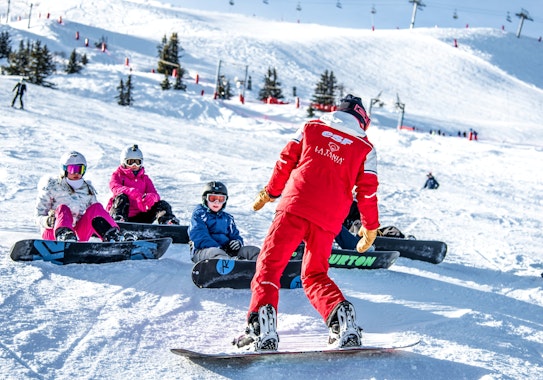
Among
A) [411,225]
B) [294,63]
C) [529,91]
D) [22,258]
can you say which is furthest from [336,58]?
[22,258]

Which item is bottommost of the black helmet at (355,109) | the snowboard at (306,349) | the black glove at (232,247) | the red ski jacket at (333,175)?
the snowboard at (306,349)

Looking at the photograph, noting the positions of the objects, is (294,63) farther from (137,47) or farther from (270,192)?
(270,192)

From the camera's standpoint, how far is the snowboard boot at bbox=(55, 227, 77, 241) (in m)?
4.84

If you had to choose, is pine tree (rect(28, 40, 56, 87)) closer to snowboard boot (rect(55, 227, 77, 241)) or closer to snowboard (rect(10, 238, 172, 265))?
snowboard boot (rect(55, 227, 77, 241))

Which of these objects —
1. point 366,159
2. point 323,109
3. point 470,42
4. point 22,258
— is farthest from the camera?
point 470,42

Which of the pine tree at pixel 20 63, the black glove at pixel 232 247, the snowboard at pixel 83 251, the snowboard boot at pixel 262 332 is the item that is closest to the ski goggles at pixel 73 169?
the snowboard at pixel 83 251

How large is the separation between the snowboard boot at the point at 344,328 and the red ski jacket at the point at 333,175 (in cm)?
53

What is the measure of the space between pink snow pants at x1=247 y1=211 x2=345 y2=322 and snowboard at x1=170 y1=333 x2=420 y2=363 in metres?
0.22

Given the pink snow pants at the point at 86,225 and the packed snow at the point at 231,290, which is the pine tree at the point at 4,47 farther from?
the pink snow pants at the point at 86,225

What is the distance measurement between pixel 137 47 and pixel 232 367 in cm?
5516

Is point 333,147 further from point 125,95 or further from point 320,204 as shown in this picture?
point 125,95

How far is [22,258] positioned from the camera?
14.6 feet

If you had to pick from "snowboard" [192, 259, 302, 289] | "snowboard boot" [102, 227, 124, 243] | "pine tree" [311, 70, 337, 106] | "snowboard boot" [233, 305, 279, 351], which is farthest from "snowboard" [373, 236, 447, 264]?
"pine tree" [311, 70, 337, 106]

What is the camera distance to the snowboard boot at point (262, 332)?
3.13 m
